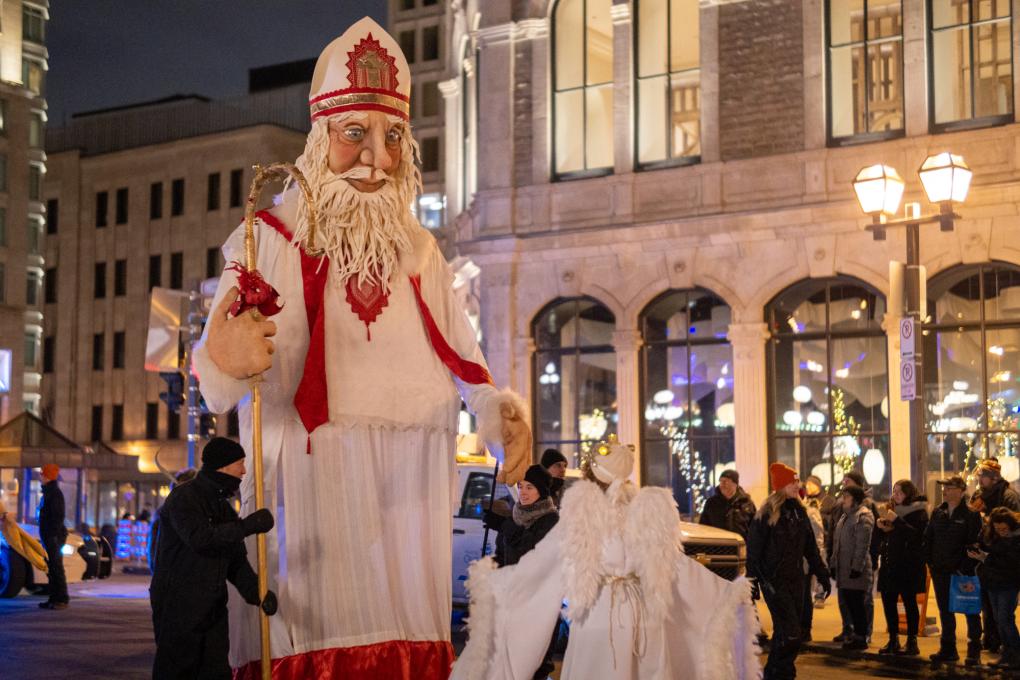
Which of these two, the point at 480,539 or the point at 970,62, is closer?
the point at 480,539

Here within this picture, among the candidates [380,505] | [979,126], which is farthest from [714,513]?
[380,505]

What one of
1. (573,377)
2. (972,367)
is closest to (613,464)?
(972,367)

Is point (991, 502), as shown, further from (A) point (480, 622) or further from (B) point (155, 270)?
(B) point (155, 270)

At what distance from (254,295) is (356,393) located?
67 centimetres

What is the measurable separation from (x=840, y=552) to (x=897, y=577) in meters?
0.75

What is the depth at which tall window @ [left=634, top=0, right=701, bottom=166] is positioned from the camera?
25.8 metres

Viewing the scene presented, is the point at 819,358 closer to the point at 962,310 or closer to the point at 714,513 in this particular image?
the point at 962,310

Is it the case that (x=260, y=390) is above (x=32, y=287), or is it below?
below

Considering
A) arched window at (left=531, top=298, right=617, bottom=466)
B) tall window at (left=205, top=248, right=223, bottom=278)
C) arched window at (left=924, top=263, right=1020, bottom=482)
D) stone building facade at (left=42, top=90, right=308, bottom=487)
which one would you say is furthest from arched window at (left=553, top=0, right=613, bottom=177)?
tall window at (left=205, top=248, right=223, bottom=278)

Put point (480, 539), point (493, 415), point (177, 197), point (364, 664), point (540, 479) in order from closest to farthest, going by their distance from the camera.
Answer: point (364, 664) < point (493, 415) < point (540, 479) < point (480, 539) < point (177, 197)

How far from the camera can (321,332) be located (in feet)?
21.0

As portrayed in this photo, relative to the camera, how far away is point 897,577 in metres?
15.5

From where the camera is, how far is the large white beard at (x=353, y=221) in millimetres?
6590

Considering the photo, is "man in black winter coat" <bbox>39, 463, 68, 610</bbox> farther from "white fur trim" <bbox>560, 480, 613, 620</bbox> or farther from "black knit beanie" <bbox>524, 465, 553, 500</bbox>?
"white fur trim" <bbox>560, 480, 613, 620</bbox>
